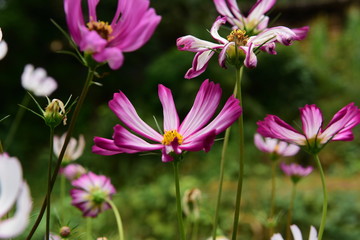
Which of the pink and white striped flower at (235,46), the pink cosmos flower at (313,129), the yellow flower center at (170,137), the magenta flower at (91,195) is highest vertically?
the pink and white striped flower at (235,46)

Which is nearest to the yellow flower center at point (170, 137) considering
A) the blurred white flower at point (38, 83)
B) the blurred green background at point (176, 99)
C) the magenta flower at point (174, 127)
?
the magenta flower at point (174, 127)

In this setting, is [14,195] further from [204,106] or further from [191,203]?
[191,203]

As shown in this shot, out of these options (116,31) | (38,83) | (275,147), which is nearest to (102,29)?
(116,31)

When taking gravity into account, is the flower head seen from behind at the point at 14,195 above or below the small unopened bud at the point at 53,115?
below

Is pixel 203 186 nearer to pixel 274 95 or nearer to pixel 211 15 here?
pixel 274 95

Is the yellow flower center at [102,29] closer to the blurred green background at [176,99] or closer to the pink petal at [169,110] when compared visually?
the pink petal at [169,110]

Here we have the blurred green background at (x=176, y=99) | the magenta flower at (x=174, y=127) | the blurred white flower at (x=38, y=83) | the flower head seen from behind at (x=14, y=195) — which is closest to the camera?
the flower head seen from behind at (x=14, y=195)

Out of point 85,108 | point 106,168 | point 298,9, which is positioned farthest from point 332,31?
point 106,168
